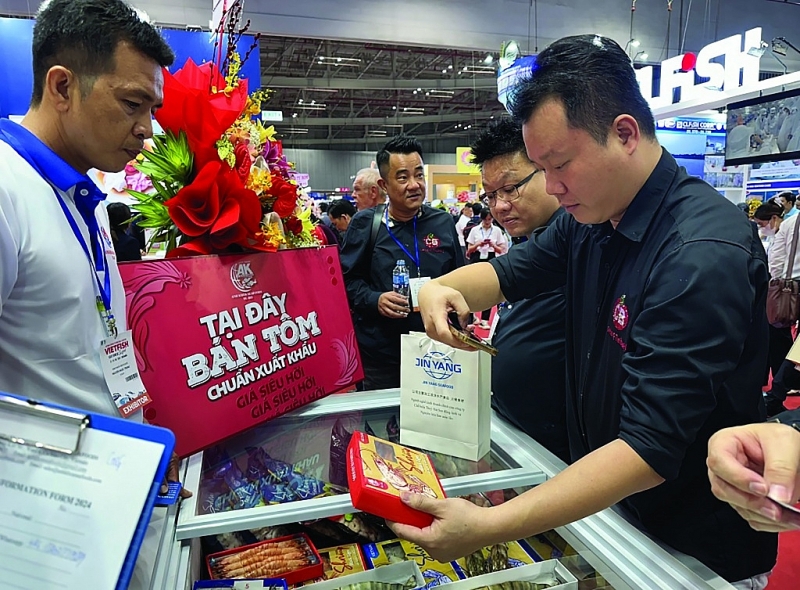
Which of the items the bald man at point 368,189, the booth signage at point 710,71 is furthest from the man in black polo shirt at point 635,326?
the booth signage at point 710,71

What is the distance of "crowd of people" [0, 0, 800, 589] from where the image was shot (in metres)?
0.91

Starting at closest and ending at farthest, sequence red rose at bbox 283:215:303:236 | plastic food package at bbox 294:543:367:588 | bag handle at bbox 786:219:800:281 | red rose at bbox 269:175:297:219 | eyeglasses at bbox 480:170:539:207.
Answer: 1. plastic food package at bbox 294:543:367:588
2. red rose at bbox 269:175:297:219
3. red rose at bbox 283:215:303:236
4. eyeglasses at bbox 480:170:539:207
5. bag handle at bbox 786:219:800:281

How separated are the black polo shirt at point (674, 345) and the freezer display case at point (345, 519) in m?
0.15

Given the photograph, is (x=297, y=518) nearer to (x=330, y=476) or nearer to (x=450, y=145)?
(x=330, y=476)

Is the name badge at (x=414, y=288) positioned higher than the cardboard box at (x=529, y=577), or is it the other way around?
the name badge at (x=414, y=288)

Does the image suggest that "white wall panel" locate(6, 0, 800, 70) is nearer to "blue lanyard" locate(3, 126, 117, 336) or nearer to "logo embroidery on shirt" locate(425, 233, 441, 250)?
"logo embroidery on shirt" locate(425, 233, 441, 250)

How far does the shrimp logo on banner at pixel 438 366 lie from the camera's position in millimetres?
1270

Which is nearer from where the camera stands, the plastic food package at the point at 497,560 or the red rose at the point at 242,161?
the plastic food package at the point at 497,560

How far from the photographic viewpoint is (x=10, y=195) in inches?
38.8

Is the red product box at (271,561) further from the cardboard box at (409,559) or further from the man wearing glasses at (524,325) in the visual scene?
the man wearing glasses at (524,325)

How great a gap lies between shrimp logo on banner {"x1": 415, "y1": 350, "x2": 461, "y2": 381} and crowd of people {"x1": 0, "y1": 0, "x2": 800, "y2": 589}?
0.06m

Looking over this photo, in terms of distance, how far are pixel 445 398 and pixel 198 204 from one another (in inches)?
30.7

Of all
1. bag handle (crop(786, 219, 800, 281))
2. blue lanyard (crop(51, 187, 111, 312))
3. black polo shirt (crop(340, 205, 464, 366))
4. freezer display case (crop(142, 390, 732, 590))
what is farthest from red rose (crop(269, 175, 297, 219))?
bag handle (crop(786, 219, 800, 281))

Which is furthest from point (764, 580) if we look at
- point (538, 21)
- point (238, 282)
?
point (538, 21)
